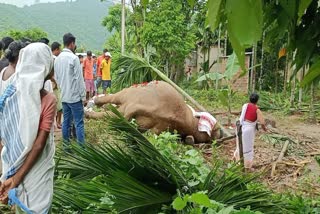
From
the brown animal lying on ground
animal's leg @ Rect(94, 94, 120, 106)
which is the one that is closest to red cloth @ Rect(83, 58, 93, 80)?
animal's leg @ Rect(94, 94, 120, 106)

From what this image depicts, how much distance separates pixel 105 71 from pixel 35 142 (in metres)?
10.9

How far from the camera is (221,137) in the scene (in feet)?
28.0

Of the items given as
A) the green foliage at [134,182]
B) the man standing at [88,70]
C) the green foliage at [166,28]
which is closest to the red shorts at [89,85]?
the man standing at [88,70]

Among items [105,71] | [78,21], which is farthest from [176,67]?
[78,21]

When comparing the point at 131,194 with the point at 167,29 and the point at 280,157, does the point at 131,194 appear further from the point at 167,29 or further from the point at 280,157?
the point at 167,29

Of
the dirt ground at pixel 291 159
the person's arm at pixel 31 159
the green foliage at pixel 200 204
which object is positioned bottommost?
the dirt ground at pixel 291 159

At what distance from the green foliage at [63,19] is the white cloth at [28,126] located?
5330 centimetres

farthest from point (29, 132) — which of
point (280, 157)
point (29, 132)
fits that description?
point (280, 157)

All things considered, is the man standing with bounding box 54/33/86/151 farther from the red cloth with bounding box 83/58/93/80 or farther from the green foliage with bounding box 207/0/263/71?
the red cloth with bounding box 83/58/93/80

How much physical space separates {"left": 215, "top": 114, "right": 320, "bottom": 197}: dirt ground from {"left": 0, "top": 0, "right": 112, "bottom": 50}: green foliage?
48.9m

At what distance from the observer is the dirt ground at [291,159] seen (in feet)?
19.2

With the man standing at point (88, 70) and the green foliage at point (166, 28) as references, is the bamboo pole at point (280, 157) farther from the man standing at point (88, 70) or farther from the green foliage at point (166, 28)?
the green foliage at point (166, 28)

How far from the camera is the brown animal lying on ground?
297 inches

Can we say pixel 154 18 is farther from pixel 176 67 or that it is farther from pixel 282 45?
pixel 282 45
